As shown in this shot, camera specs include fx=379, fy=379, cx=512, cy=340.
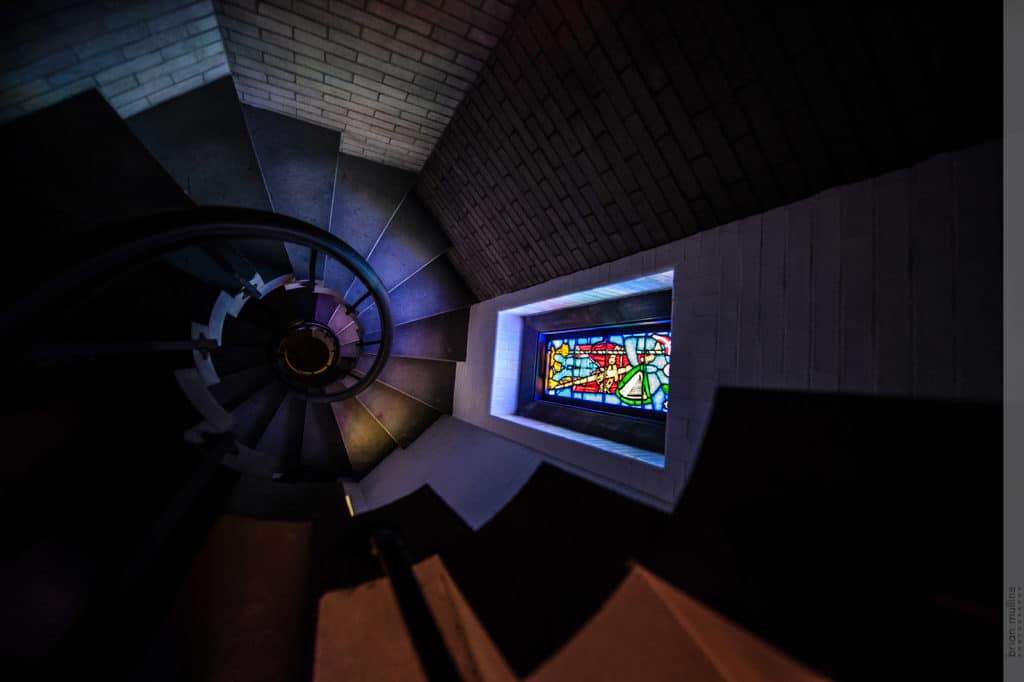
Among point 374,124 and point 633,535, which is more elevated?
point 374,124

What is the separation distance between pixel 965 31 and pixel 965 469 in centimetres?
119

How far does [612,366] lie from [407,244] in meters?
2.36

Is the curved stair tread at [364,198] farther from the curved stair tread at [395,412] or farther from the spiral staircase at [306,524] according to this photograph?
the curved stair tread at [395,412]

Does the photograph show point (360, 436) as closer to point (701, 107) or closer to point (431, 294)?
point (431, 294)

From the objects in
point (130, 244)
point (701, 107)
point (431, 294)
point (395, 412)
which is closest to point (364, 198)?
point (431, 294)

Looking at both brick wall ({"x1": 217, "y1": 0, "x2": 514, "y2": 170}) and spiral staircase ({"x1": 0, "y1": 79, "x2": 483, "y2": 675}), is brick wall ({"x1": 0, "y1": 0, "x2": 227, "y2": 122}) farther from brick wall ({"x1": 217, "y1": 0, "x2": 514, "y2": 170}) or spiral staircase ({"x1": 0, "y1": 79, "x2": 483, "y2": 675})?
brick wall ({"x1": 217, "y1": 0, "x2": 514, "y2": 170})

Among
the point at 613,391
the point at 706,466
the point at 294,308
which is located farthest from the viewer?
the point at 294,308

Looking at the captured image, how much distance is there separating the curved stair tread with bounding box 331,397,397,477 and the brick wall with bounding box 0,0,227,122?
2858 mm

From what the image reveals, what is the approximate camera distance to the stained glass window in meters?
2.73

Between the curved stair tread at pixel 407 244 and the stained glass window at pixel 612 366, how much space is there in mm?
1498

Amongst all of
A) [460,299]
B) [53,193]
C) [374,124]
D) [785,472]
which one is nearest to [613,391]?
[785,472]

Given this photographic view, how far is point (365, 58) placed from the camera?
2.66 metres
